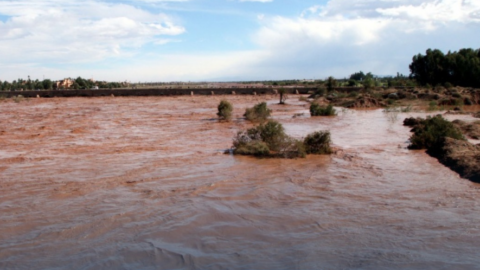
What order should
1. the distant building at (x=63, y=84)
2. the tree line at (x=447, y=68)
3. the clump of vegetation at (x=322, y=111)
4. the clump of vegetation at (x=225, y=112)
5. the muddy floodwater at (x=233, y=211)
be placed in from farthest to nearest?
the distant building at (x=63, y=84), the tree line at (x=447, y=68), the clump of vegetation at (x=322, y=111), the clump of vegetation at (x=225, y=112), the muddy floodwater at (x=233, y=211)

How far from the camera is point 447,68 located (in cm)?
5400

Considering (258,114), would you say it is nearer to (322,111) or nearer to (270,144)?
(322,111)

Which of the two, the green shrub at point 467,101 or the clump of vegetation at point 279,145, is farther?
the green shrub at point 467,101

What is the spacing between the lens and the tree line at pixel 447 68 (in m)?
50.3

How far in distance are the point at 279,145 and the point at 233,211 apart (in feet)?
20.7

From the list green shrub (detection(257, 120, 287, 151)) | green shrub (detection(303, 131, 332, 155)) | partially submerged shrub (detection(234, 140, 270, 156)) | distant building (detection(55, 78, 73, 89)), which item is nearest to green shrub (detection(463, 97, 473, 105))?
green shrub (detection(303, 131, 332, 155))

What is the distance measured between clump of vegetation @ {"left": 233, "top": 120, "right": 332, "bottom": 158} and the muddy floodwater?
1.60 feet

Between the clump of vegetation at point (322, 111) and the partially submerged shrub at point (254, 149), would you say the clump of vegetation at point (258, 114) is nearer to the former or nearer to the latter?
the clump of vegetation at point (322, 111)

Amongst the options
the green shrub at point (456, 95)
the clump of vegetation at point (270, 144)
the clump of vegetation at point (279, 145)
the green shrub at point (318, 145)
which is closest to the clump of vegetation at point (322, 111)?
the green shrub at point (456, 95)

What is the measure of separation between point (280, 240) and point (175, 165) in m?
6.70

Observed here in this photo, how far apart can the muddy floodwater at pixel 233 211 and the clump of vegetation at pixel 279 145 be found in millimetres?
487

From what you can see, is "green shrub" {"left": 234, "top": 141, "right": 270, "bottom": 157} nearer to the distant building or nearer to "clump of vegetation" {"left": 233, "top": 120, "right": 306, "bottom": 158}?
"clump of vegetation" {"left": 233, "top": 120, "right": 306, "bottom": 158}

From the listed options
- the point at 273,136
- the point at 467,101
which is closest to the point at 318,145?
the point at 273,136

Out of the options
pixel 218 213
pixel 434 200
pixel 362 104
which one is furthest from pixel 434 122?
pixel 362 104
